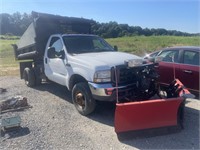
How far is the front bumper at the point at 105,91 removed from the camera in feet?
17.2

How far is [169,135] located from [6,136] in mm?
3264

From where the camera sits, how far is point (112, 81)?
5.35 metres

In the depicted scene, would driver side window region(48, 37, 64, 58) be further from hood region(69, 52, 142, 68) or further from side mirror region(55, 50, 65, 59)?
hood region(69, 52, 142, 68)

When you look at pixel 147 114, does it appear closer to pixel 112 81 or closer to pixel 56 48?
pixel 112 81

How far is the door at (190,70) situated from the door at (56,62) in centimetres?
348

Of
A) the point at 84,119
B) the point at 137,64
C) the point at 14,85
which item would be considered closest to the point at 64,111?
the point at 84,119

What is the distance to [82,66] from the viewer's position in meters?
5.85

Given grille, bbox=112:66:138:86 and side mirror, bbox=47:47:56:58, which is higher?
side mirror, bbox=47:47:56:58

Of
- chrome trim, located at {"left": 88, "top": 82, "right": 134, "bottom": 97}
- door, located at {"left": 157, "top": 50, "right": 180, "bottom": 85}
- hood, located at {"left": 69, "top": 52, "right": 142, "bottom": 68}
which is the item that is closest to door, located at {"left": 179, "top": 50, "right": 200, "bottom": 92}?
door, located at {"left": 157, "top": 50, "right": 180, "bottom": 85}

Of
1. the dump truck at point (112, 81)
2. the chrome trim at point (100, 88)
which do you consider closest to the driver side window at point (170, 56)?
the dump truck at point (112, 81)

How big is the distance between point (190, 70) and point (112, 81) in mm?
2981

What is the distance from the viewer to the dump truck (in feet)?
15.7

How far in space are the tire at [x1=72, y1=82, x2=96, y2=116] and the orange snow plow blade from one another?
118cm

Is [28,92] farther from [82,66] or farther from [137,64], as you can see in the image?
[137,64]
